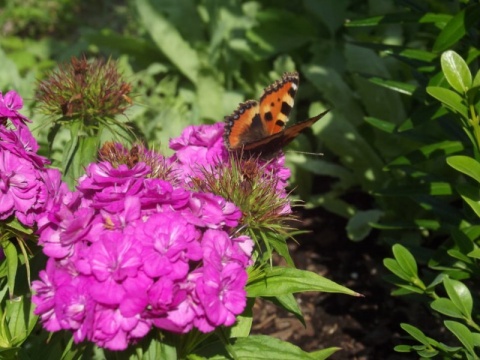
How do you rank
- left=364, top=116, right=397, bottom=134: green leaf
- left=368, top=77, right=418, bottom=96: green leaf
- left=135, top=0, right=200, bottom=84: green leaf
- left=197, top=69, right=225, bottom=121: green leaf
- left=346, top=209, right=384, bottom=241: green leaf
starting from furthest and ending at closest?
left=135, top=0, right=200, bottom=84: green leaf, left=197, top=69, right=225, bottom=121: green leaf, left=346, top=209, right=384, bottom=241: green leaf, left=364, top=116, right=397, bottom=134: green leaf, left=368, top=77, right=418, bottom=96: green leaf

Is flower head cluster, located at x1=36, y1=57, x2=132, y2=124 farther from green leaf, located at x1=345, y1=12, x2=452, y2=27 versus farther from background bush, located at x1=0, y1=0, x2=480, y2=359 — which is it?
green leaf, located at x1=345, y1=12, x2=452, y2=27

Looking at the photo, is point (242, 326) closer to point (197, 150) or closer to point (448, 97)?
point (197, 150)

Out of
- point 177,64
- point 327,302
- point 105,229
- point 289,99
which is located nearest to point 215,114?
point 177,64

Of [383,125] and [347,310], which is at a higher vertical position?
[383,125]

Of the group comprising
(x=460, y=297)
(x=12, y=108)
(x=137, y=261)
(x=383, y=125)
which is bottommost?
(x=460, y=297)

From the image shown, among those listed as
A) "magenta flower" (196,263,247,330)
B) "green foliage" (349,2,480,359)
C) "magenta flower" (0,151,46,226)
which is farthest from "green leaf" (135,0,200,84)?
"magenta flower" (196,263,247,330)

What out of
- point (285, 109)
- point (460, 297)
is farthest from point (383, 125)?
point (460, 297)
